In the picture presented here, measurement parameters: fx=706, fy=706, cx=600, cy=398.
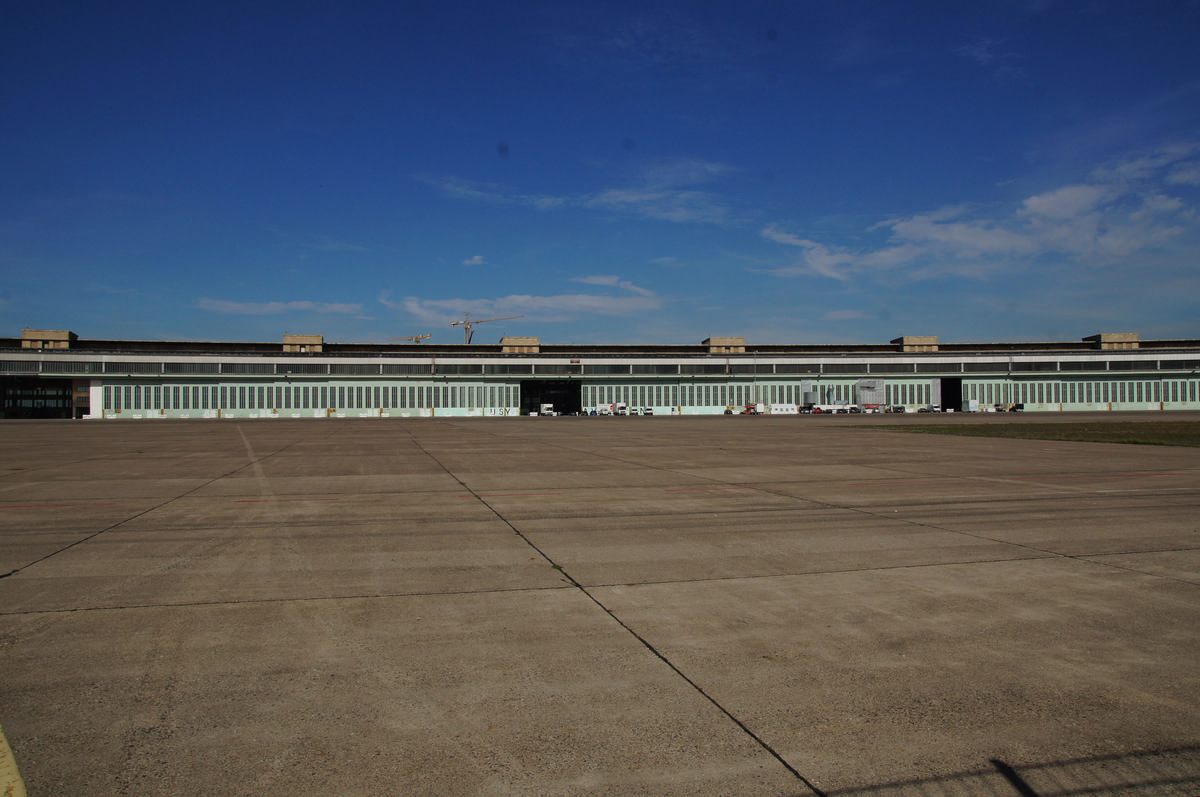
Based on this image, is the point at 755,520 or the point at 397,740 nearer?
the point at 397,740

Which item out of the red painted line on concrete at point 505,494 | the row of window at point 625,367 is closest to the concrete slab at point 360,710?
the red painted line on concrete at point 505,494

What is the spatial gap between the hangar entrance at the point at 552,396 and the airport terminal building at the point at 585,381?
232 mm

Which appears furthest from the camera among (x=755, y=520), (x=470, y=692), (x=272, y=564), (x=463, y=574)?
(x=755, y=520)

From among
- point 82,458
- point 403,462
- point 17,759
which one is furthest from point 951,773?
point 82,458

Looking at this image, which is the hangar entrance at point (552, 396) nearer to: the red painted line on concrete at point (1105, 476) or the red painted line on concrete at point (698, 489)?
the red painted line on concrete at point (1105, 476)

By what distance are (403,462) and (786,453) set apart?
1355 centimetres

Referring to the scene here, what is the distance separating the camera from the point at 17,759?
382cm

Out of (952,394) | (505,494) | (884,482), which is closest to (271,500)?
(505,494)

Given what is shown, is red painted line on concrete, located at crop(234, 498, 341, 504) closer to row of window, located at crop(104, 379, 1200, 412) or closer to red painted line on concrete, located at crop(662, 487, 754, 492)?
red painted line on concrete, located at crop(662, 487, 754, 492)

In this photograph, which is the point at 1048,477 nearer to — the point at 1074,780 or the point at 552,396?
the point at 1074,780

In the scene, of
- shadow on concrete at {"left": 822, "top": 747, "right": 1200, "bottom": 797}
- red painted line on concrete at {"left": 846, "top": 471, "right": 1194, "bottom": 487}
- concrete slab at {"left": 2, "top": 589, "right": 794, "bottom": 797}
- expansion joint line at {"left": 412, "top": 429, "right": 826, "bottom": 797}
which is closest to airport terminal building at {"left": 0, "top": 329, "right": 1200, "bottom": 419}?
red painted line on concrete at {"left": 846, "top": 471, "right": 1194, "bottom": 487}

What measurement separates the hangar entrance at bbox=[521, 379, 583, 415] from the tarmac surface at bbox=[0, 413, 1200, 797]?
95969 mm

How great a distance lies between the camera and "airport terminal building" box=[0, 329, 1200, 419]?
9306 cm

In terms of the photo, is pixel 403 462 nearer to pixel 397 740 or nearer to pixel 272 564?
pixel 272 564
